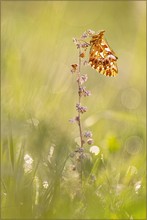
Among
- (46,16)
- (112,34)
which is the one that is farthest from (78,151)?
(112,34)

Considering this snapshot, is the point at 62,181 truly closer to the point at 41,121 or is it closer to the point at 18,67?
the point at 41,121

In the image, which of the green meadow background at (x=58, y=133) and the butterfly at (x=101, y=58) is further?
the butterfly at (x=101, y=58)

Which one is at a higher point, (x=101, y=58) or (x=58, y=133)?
(x=101, y=58)

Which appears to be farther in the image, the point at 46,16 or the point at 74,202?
the point at 46,16

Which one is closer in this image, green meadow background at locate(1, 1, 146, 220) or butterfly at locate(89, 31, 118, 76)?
green meadow background at locate(1, 1, 146, 220)
